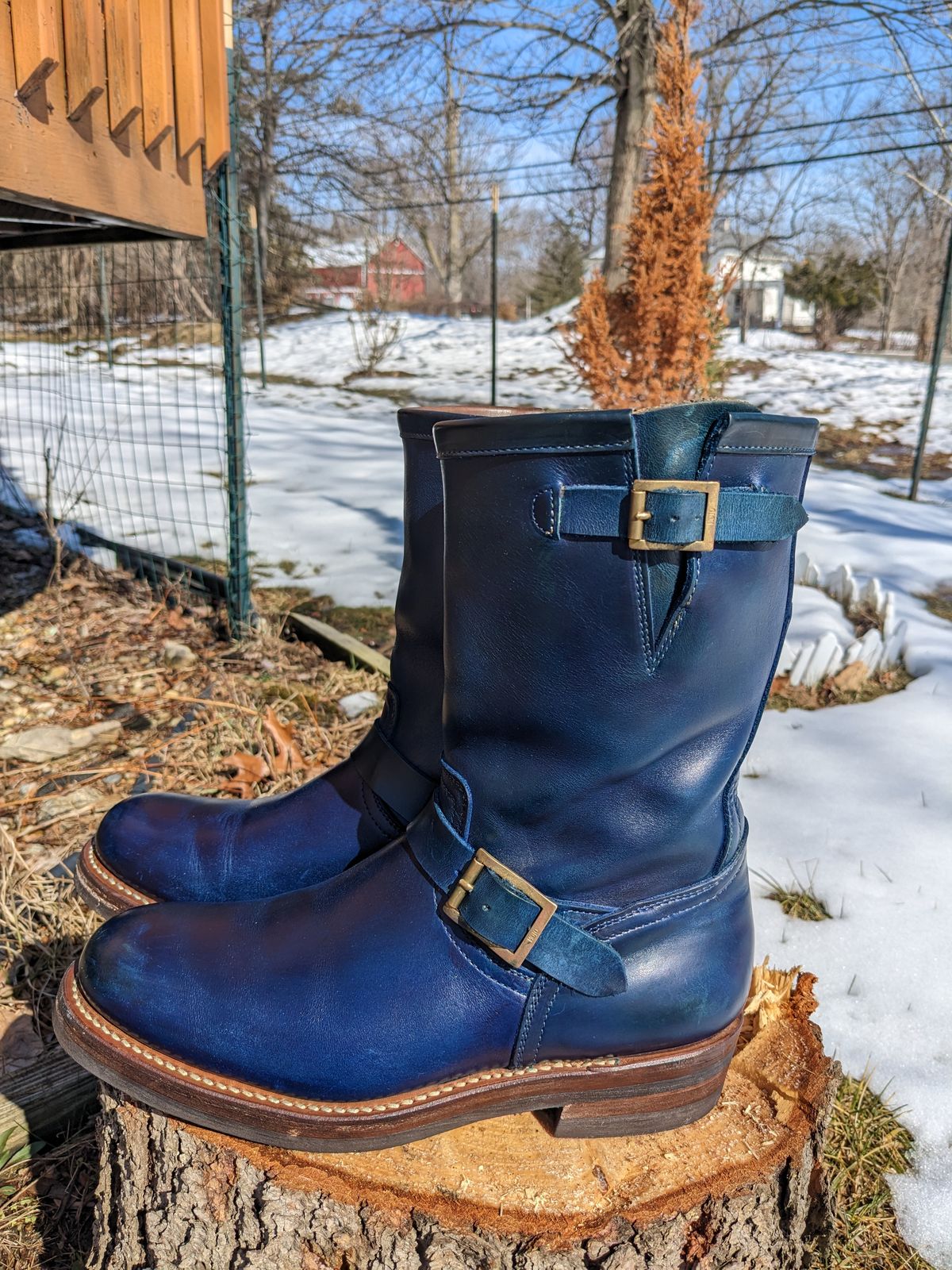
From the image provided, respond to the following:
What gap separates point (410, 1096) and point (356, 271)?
2667cm

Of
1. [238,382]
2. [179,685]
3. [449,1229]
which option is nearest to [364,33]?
[238,382]

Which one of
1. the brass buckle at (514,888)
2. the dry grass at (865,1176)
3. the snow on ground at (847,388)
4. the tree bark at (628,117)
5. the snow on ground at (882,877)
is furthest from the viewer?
the snow on ground at (847,388)

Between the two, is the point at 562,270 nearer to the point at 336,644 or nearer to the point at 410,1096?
the point at 336,644

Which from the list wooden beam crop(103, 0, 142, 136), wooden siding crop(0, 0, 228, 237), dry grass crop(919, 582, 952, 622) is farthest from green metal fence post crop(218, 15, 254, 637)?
dry grass crop(919, 582, 952, 622)

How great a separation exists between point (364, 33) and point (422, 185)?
8376mm

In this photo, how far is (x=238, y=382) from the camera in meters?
3.23

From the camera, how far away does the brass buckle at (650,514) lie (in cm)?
81

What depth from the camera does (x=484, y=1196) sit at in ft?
3.22

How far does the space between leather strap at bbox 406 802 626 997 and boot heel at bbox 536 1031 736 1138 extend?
140 mm

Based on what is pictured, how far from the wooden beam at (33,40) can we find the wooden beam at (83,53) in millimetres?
58

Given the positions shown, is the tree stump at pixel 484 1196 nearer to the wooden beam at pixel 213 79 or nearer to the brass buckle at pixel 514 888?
the brass buckle at pixel 514 888

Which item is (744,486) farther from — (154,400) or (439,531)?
(154,400)

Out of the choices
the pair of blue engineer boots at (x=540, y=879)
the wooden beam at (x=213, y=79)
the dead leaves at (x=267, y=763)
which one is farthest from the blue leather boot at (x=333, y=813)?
the wooden beam at (x=213, y=79)

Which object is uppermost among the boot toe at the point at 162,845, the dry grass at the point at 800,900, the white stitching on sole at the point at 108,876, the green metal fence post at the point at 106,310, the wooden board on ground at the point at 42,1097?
the green metal fence post at the point at 106,310
